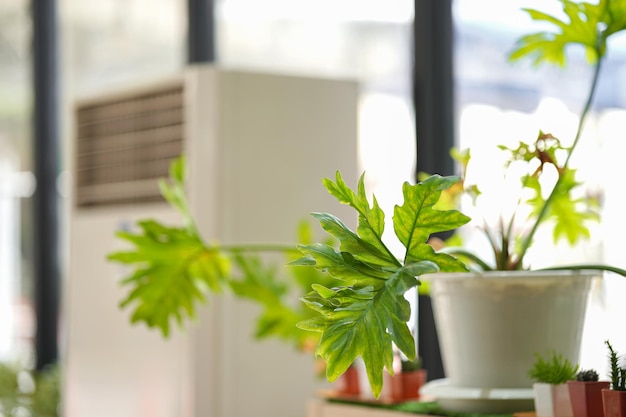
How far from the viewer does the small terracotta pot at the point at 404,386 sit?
67.6 inches

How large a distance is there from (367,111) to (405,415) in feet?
4.47

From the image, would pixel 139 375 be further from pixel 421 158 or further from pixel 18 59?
pixel 18 59

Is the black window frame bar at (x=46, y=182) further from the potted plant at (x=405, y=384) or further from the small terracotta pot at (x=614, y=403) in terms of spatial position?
the small terracotta pot at (x=614, y=403)

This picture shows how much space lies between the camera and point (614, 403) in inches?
47.5

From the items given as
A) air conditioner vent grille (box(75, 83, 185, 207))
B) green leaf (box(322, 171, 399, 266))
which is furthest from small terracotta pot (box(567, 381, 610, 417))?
air conditioner vent grille (box(75, 83, 185, 207))

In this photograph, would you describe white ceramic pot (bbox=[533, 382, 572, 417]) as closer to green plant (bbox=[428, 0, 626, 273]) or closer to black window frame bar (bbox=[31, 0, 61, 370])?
green plant (bbox=[428, 0, 626, 273])

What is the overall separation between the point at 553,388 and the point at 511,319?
0.15m

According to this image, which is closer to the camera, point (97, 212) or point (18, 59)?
point (97, 212)

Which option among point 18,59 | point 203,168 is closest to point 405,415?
point 203,168

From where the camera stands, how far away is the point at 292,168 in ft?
8.56

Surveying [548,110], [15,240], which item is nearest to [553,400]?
[548,110]

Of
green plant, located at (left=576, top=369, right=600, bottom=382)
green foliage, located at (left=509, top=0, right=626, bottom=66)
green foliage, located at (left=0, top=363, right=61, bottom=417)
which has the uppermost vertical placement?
green foliage, located at (left=509, top=0, right=626, bottom=66)

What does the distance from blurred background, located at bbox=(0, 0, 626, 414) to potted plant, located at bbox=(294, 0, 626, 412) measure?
1.52ft

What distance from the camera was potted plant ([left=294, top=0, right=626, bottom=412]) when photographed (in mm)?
1183
